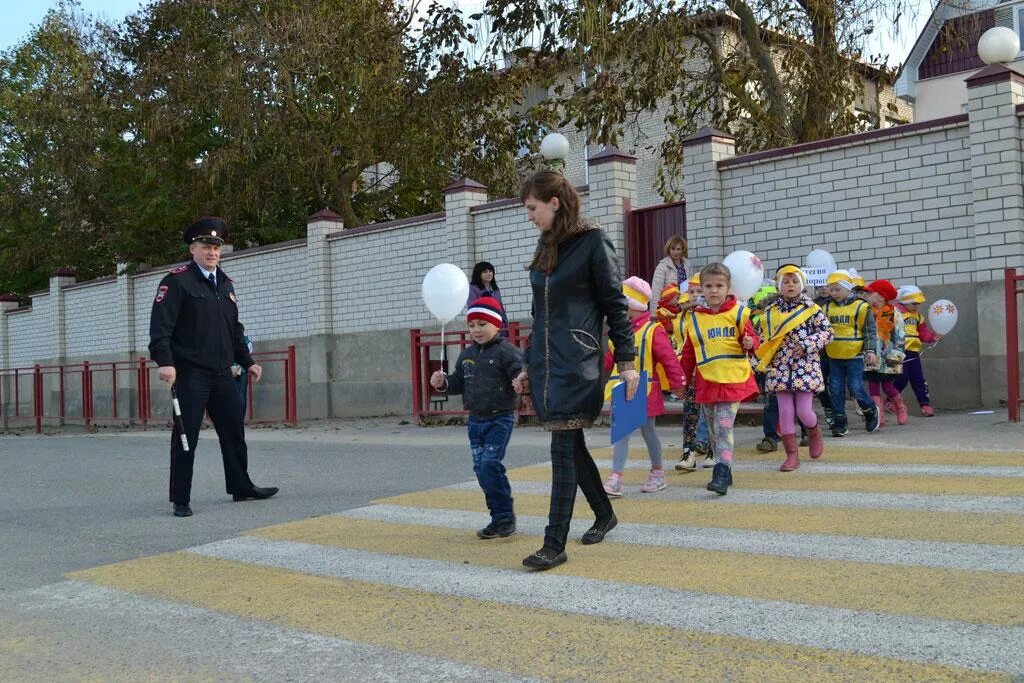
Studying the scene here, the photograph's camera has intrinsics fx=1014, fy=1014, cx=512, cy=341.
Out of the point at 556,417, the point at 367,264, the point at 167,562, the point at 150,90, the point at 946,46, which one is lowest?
the point at 167,562

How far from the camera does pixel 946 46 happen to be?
17094 millimetres

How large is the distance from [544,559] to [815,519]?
1821 mm

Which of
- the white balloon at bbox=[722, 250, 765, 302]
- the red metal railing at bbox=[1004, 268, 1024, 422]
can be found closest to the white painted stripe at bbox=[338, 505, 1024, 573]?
the white balloon at bbox=[722, 250, 765, 302]

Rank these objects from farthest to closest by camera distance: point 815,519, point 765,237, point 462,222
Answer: point 462,222 < point 765,237 < point 815,519

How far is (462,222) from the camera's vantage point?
17922mm

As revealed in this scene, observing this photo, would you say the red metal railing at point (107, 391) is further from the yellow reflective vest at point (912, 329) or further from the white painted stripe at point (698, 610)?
the white painted stripe at point (698, 610)

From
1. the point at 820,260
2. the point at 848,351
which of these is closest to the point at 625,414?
the point at 848,351

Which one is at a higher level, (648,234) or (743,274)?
(648,234)

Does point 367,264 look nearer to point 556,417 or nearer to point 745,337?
point 745,337

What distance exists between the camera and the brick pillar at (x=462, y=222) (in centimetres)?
1786

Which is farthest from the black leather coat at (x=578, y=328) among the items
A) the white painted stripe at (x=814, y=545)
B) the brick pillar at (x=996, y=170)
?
the brick pillar at (x=996, y=170)

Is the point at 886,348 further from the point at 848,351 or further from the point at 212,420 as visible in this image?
the point at 212,420

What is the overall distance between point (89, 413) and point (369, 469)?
1570 centimetres

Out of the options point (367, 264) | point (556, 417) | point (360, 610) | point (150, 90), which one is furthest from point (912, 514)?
point (150, 90)
